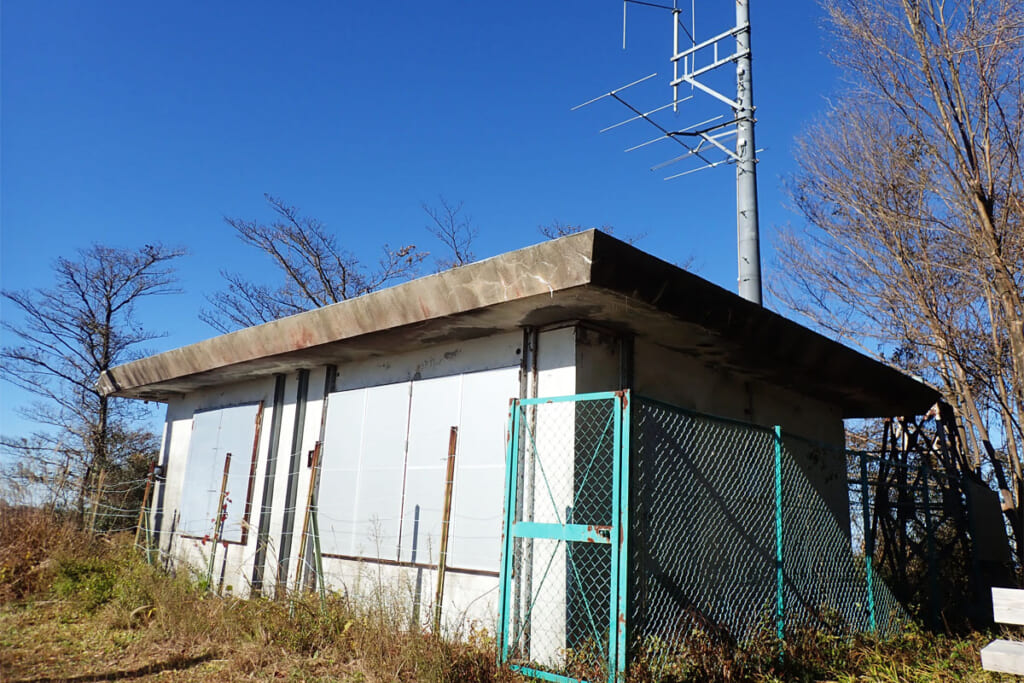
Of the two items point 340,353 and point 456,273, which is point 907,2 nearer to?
point 456,273

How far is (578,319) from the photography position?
622cm

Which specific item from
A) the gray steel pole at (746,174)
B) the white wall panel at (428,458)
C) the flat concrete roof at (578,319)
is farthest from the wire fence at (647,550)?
the gray steel pole at (746,174)

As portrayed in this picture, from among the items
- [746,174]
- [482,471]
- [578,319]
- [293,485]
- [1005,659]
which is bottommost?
[1005,659]

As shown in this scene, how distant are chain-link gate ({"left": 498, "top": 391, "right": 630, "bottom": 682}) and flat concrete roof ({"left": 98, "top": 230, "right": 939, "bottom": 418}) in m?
0.82

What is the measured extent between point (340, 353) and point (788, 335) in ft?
15.6

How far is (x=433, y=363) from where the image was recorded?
750cm

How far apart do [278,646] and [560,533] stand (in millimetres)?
3028

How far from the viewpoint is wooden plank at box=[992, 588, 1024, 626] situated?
4133 mm

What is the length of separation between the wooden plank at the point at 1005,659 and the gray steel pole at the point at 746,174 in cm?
642

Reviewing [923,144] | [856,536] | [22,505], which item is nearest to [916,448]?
[856,536]

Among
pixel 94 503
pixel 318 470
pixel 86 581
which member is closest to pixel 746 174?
pixel 318 470

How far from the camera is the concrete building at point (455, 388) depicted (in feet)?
19.7

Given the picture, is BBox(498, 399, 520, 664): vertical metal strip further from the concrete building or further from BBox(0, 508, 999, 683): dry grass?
the concrete building

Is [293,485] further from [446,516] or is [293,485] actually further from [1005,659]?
[1005,659]
